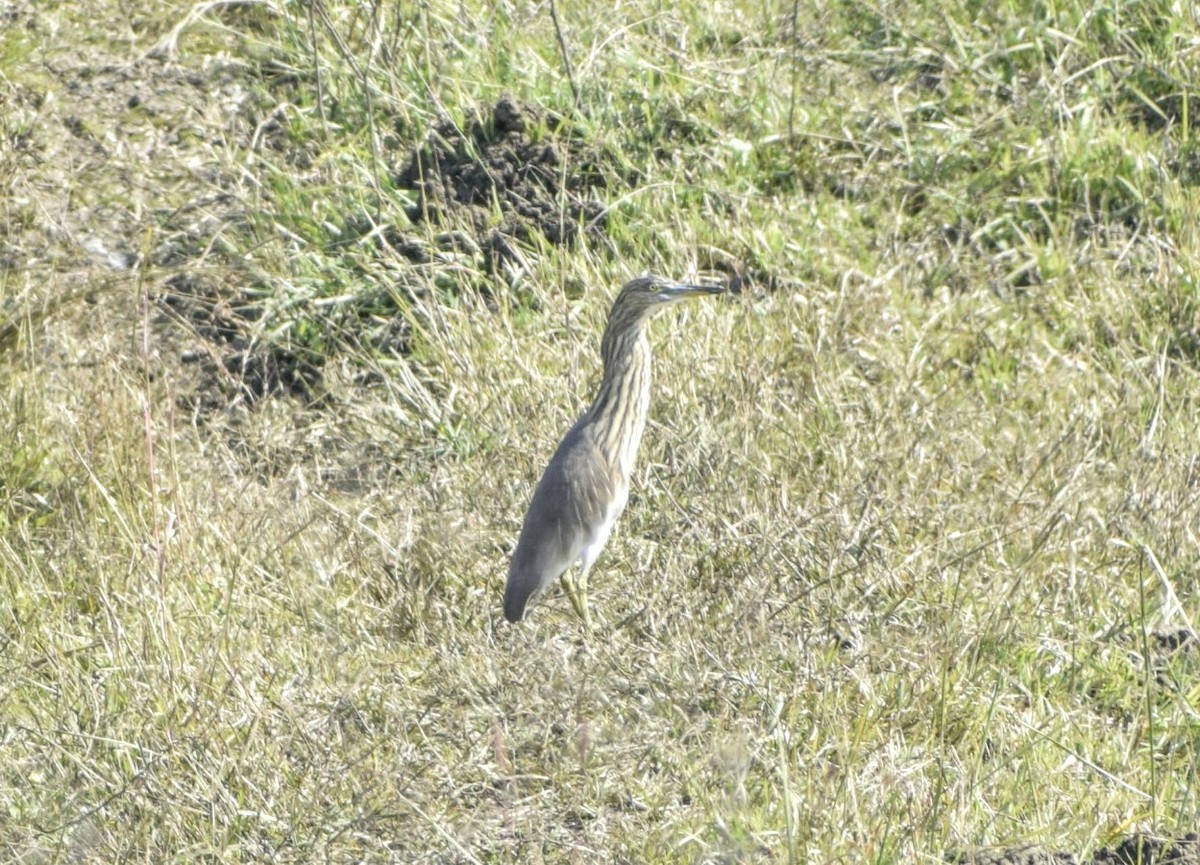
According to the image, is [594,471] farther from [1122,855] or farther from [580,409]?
[1122,855]

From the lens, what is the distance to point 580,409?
18.5ft

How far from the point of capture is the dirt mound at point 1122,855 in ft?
12.0

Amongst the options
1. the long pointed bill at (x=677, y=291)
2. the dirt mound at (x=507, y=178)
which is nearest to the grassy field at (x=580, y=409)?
the dirt mound at (x=507, y=178)

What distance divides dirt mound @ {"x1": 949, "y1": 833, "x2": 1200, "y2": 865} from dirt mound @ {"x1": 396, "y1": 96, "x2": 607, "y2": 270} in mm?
3164

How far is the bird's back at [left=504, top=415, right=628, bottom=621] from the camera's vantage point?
4684 millimetres

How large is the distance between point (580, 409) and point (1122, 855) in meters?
2.39

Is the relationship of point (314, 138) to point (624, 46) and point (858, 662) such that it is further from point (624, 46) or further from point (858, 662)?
point (858, 662)

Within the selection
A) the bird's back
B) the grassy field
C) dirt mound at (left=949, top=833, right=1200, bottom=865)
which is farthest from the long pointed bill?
dirt mound at (left=949, top=833, right=1200, bottom=865)

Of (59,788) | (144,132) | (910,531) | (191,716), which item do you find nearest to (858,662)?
(910,531)

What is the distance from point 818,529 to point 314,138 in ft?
10.0

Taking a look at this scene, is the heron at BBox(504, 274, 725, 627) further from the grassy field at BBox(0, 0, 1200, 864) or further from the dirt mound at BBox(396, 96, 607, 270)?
the dirt mound at BBox(396, 96, 607, 270)

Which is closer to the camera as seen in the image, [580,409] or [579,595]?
[579,595]

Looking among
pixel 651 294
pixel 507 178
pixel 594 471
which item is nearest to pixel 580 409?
pixel 651 294

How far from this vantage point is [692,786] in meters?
3.82
